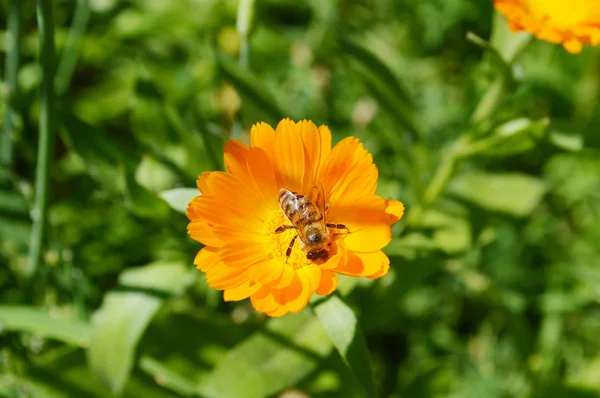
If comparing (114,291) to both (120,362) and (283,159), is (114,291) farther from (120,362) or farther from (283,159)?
(283,159)

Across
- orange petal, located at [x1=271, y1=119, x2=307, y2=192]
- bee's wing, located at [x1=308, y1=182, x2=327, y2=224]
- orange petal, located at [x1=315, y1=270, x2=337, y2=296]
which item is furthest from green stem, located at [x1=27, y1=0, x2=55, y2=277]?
orange petal, located at [x1=315, y1=270, x2=337, y2=296]

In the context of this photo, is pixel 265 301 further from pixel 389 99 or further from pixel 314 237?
pixel 389 99

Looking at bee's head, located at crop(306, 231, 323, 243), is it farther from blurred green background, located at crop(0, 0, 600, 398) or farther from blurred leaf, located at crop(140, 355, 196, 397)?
blurred leaf, located at crop(140, 355, 196, 397)

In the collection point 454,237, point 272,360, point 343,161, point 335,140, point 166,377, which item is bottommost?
point 166,377

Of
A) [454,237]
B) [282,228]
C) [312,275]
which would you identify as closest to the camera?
[312,275]

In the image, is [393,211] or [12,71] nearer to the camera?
[393,211]

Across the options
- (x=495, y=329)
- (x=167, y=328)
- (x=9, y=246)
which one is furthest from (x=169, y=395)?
(x=495, y=329)

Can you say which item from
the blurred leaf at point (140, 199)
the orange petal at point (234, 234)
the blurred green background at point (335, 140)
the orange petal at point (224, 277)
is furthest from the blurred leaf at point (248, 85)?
the orange petal at point (224, 277)

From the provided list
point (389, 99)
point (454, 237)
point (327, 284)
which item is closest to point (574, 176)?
point (454, 237)
